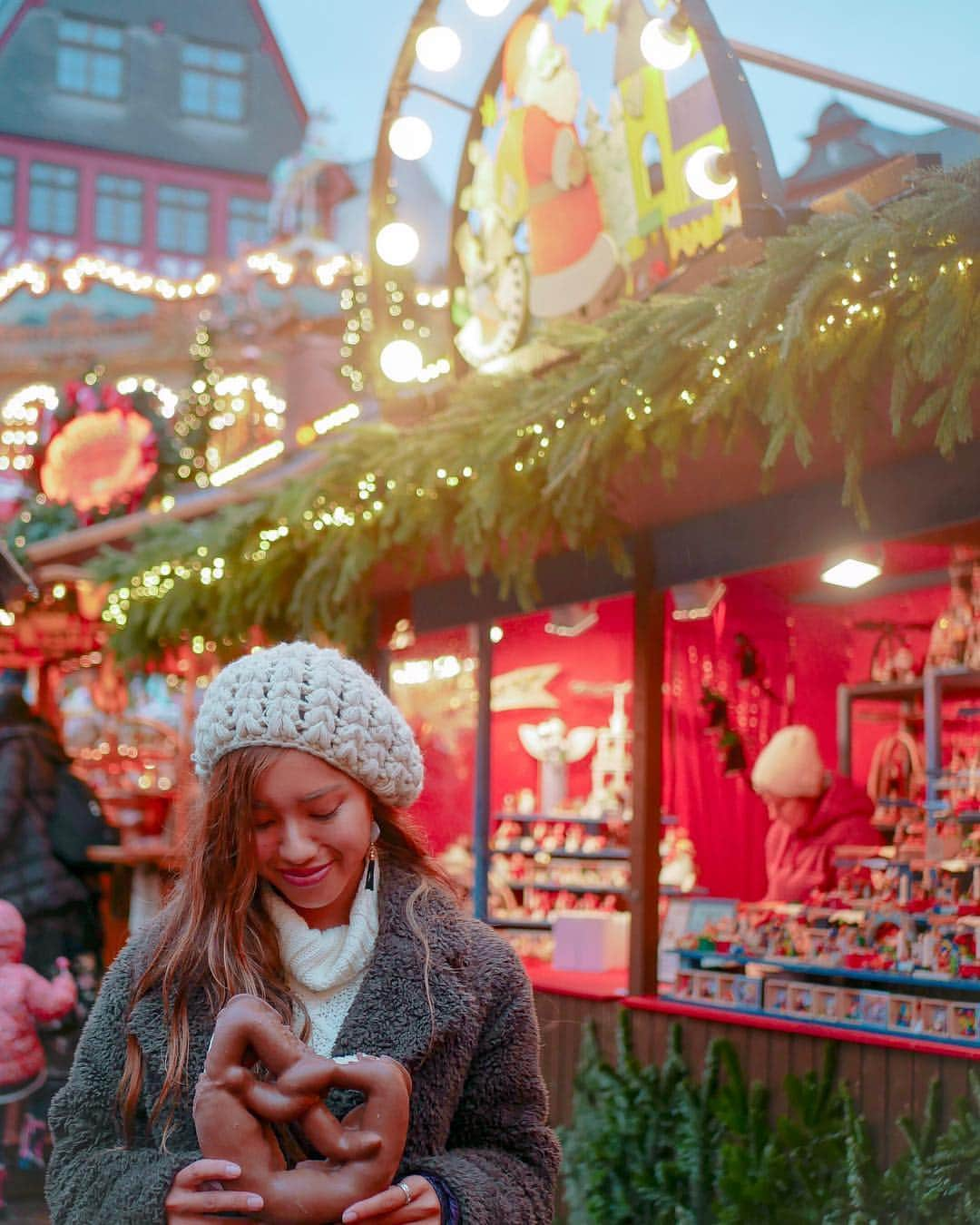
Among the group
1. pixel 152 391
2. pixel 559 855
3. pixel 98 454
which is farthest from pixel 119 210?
Answer: pixel 559 855

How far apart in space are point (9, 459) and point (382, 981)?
55.0ft

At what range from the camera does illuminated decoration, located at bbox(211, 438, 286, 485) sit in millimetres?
14014

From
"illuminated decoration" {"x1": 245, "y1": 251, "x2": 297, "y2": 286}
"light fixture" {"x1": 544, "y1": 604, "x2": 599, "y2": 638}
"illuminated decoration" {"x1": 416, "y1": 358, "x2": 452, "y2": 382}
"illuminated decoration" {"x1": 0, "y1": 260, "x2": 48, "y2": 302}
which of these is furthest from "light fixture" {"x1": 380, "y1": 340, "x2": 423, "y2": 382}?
"illuminated decoration" {"x1": 0, "y1": 260, "x2": 48, "y2": 302}

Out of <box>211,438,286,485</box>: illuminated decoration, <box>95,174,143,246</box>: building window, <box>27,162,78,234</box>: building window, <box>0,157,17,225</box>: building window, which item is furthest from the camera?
<box>95,174,143,246</box>: building window

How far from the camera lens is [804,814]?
817cm

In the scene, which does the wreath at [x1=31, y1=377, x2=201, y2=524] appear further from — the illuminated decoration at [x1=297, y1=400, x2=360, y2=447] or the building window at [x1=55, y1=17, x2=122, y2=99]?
the building window at [x1=55, y1=17, x2=122, y2=99]

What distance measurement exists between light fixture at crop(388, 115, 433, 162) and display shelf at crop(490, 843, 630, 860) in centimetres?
370

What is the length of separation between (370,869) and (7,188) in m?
27.3

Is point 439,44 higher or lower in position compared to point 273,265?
lower

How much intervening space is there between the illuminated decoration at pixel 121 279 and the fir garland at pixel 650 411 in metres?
11.5

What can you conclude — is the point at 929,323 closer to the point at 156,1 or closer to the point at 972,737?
the point at 972,737

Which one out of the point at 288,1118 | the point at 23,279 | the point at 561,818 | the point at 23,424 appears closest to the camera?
the point at 288,1118

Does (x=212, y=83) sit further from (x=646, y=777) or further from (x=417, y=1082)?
(x=417, y=1082)

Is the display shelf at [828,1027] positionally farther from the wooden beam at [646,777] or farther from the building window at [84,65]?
the building window at [84,65]
